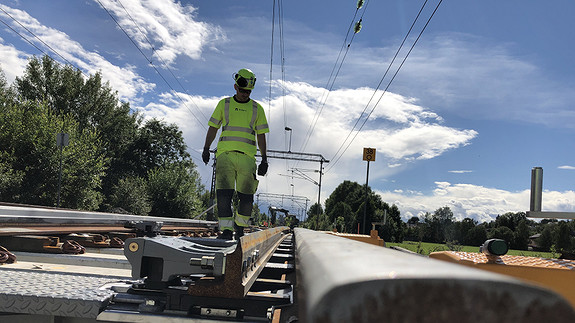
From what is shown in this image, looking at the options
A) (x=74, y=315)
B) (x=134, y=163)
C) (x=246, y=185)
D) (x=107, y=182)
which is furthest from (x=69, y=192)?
(x=74, y=315)

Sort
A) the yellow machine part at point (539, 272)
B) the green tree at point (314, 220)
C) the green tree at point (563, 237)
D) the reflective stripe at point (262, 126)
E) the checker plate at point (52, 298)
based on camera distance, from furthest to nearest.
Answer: the green tree at point (563, 237) < the green tree at point (314, 220) < the reflective stripe at point (262, 126) < the yellow machine part at point (539, 272) < the checker plate at point (52, 298)

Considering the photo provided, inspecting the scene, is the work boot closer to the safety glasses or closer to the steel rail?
the safety glasses

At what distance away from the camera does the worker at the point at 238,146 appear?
463 centimetres

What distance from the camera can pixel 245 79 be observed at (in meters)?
4.77

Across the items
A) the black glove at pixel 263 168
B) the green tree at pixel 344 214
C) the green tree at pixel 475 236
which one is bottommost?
the green tree at pixel 475 236

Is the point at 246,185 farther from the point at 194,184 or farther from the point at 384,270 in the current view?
the point at 194,184

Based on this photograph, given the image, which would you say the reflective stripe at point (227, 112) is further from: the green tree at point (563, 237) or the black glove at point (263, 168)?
the green tree at point (563, 237)

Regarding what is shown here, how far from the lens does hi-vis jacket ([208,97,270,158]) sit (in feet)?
15.5

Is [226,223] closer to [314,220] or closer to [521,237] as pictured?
[314,220]

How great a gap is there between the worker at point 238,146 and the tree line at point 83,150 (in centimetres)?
1726

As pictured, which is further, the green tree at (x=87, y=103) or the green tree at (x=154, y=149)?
the green tree at (x=154, y=149)

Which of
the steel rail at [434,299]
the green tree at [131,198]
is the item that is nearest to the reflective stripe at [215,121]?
the steel rail at [434,299]

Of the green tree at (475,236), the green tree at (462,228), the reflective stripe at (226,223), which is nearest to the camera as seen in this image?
the reflective stripe at (226,223)

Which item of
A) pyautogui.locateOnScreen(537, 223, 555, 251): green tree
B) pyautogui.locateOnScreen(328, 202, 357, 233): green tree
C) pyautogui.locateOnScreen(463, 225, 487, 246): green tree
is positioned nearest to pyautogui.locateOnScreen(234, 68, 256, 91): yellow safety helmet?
pyautogui.locateOnScreen(328, 202, 357, 233): green tree
